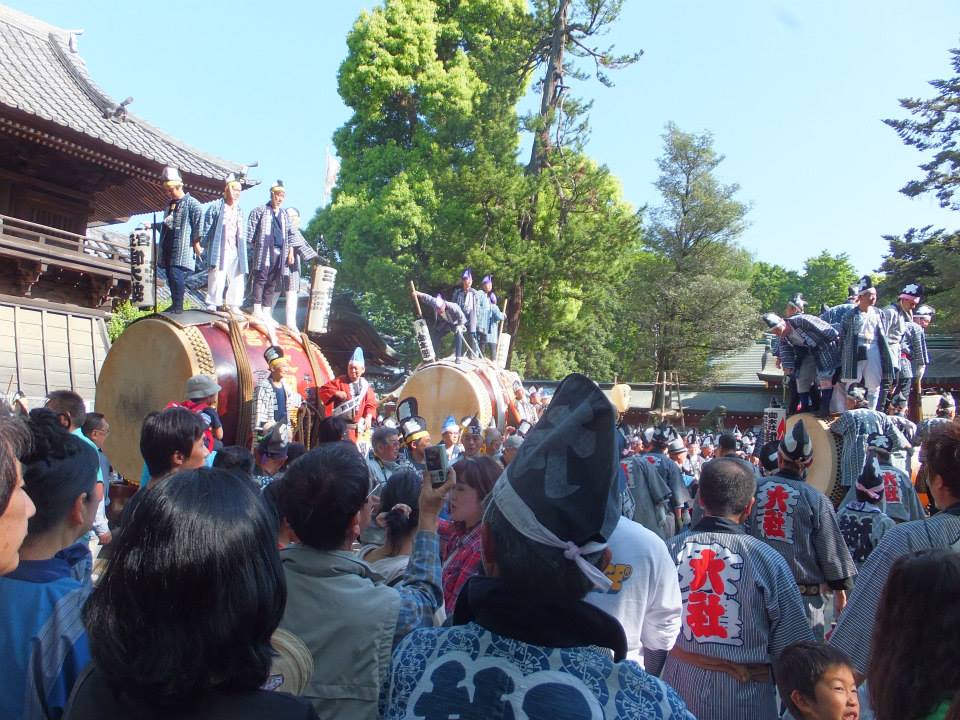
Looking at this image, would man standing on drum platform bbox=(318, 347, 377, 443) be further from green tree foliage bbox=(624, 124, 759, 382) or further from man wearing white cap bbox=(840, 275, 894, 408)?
green tree foliage bbox=(624, 124, 759, 382)

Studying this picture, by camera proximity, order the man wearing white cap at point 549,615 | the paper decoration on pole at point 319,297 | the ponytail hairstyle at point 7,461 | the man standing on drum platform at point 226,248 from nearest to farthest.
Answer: the man wearing white cap at point 549,615, the ponytail hairstyle at point 7,461, the man standing on drum platform at point 226,248, the paper decoration on pole at point 319,297

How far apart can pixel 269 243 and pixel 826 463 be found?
5.85 m

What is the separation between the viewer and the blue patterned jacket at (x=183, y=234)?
26.1 feet

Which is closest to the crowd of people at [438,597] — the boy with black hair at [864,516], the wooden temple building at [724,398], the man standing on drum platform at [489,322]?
the boy with black hair at [864,516]

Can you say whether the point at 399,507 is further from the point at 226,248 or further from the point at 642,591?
the point at 226,248

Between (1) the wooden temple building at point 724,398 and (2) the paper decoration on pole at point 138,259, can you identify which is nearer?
(2) the paper decoration on pole at point 138,259

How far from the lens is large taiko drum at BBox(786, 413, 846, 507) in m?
7.01

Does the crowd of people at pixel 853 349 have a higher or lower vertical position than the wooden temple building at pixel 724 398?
higher

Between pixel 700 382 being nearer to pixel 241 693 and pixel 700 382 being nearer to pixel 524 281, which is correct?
pixel 524 281

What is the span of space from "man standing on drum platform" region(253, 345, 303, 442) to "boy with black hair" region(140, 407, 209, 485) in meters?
3.65

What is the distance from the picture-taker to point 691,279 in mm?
29750

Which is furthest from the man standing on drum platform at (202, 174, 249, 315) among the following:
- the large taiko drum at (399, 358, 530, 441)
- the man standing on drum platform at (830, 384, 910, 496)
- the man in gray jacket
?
the man in gray jacket

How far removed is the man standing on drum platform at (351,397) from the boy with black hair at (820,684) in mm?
5550

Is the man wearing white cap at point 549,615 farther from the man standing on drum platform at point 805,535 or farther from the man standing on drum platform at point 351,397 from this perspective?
the man standing on drum platform at point 351,397
